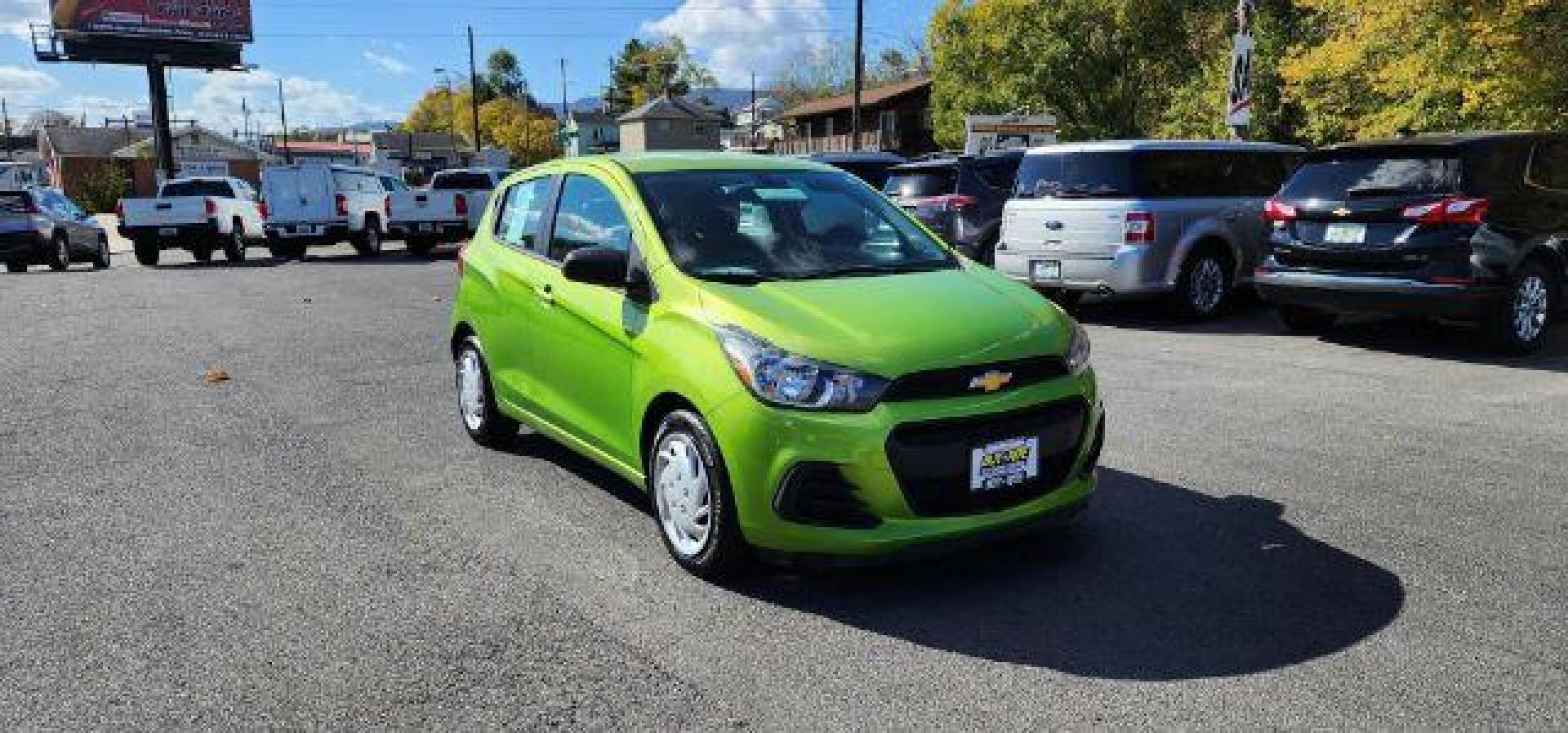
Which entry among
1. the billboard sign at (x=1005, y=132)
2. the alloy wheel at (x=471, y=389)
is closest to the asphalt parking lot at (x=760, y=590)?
the alloy wheel at (x=471, y=389)

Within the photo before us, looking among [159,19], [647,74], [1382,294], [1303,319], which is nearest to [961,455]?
[1382,294]

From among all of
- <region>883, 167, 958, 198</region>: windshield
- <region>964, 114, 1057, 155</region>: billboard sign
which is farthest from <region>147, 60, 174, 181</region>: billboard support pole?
<region>883, 167, 958, 198</region>: windshield

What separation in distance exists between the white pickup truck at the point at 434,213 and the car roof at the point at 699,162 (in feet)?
56.9

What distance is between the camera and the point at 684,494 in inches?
167

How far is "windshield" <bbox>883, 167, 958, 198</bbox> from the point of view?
14430 millimetres

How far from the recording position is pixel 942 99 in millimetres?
44812

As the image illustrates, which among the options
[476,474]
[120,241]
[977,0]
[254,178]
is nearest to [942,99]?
[977,0]

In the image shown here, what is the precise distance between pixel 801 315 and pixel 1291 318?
25.4 feet

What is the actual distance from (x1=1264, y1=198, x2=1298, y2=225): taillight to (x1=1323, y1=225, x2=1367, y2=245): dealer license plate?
1.17ft

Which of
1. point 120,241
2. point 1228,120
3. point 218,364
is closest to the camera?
point 218,364

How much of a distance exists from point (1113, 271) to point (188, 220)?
18.0m

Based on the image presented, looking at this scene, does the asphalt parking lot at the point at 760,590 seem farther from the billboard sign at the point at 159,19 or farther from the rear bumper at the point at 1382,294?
the billboard sign at the point at 159,19

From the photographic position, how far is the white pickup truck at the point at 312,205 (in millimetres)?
21516

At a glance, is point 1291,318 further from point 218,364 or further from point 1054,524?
point 218,364
